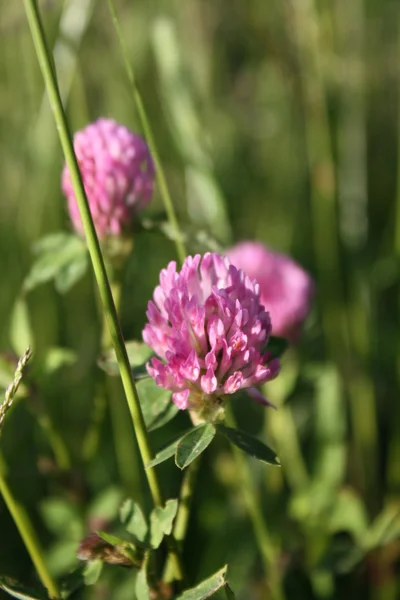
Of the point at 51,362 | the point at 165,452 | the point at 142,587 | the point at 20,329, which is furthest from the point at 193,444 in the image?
the point at 20,329

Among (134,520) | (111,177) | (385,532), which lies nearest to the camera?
(134,520)

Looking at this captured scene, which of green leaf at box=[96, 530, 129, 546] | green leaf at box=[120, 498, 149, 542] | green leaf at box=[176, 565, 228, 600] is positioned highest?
green leaf at box=[96, 530, 129, 546]

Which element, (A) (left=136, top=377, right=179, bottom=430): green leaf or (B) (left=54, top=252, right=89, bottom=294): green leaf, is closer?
(A) (left=136, top=377, right=179, bottom=430): green leaf

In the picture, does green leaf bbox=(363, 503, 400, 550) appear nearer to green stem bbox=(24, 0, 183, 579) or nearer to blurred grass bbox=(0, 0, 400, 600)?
blurred grass bbox=(0, 0, 400, 600)

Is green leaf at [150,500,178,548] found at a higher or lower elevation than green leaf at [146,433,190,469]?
lower

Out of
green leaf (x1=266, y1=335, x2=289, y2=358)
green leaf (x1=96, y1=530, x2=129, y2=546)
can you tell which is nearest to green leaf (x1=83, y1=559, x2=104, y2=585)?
green leaf (x1=96, y1=530, x2=129, y2=546)

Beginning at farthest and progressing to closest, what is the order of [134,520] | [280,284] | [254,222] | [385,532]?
[254,222] < [280,284] < [385,532] < [134,520]

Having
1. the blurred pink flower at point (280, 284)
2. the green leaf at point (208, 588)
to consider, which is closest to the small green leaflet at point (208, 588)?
the green leaf at point (208, 588)

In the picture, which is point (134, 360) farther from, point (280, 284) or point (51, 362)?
point (280, 284)
